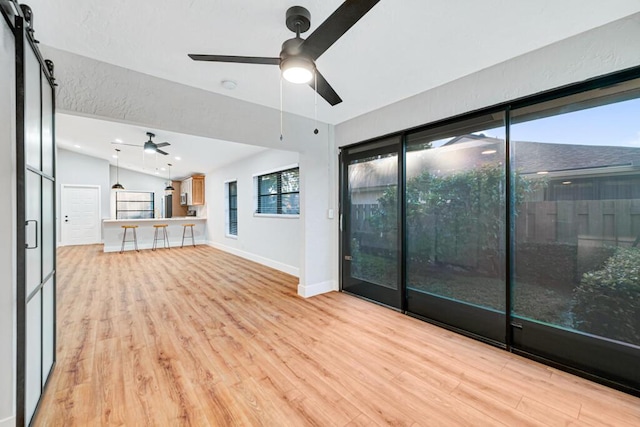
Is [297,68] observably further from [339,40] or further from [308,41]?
[339,40]

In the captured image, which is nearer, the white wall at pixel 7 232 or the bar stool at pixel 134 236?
the white wall at pixel 7 232

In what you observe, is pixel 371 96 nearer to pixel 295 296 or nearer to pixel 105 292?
pixel 295 296

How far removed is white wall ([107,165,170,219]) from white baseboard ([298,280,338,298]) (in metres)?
10.0

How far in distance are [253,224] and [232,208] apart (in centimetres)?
185

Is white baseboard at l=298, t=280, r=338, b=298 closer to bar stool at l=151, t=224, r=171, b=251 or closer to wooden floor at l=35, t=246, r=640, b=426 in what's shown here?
wooden floor at l=35, t=246, r=640, b=426

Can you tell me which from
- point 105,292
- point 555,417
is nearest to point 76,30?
point 105,292

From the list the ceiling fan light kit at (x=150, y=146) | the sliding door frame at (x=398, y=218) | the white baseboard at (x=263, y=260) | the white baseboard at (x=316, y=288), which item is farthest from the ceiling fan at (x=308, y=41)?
the ceiling fan light kit at (x=150, y=146)

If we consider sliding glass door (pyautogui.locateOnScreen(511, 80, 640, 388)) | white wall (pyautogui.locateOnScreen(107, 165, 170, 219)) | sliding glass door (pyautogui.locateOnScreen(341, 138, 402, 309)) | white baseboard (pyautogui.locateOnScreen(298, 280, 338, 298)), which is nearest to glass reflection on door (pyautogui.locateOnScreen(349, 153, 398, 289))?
sliding glass door (pyautogui.locateOnScreen(341, 138, 402, 309))

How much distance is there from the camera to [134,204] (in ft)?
35.8

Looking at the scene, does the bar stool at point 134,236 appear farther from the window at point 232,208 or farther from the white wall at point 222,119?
the white wall at point 222,119

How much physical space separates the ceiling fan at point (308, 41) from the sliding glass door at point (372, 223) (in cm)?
172

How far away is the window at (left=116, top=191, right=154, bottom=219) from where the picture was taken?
10.5 meters

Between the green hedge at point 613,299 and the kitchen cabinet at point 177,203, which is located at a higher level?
the kitchen cabinet at point 177,203

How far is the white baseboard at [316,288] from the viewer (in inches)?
147
